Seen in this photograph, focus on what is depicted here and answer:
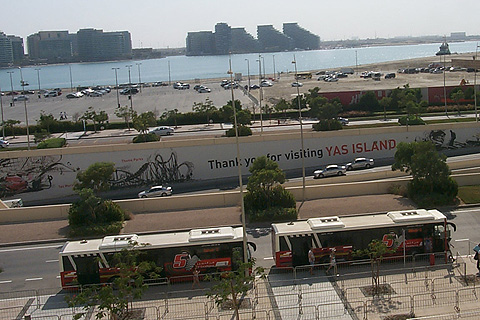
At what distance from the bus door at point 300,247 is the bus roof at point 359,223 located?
18 centimetres

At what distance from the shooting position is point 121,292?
14961 mm

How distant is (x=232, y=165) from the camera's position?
40094mm

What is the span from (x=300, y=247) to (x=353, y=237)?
1.82 meters

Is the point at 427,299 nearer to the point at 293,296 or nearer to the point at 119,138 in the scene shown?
the point at 293,296

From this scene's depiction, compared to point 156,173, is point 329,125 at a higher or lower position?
higher

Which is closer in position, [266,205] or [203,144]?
[266,205]

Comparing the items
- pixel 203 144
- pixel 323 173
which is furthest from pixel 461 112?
pixel 203 144

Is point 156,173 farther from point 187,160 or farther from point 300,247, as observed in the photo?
point 300,247

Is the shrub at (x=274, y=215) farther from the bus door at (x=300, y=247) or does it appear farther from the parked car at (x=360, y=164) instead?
the parked car at (x=360, y=164)

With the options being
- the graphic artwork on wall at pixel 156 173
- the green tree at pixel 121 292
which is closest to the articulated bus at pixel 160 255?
the green tree at pixel 121 292

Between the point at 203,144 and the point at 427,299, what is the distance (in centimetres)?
2492

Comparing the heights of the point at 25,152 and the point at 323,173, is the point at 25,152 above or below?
above

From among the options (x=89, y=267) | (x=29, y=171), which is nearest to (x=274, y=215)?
(x=89, y=267)

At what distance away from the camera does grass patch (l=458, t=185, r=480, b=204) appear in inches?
1091
